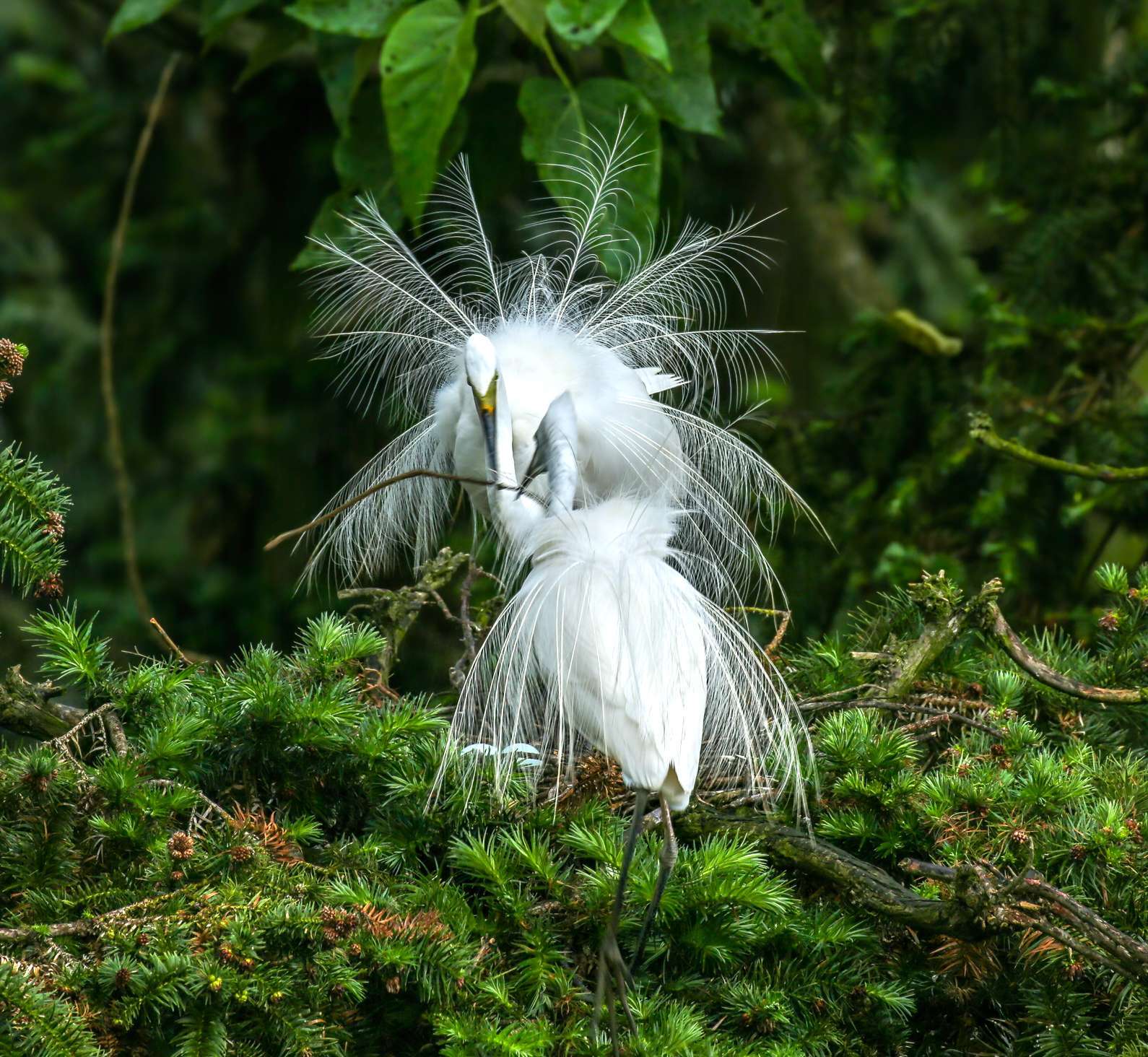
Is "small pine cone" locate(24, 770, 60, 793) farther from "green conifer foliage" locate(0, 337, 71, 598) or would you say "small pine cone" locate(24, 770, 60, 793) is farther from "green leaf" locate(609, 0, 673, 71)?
"green leaf" locate(609, 0, 673, 71)

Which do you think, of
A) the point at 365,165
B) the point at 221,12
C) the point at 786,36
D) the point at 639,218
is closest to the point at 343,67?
the point at 365,165

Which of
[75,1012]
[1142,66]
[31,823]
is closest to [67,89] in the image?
[1142,66]

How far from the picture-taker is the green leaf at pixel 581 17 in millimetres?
2180

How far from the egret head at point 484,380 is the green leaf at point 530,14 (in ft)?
1.80

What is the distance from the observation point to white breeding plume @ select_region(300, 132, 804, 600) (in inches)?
91.2

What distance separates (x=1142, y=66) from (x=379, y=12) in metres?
1.88

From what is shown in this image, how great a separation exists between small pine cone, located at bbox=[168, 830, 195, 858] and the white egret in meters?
0.46

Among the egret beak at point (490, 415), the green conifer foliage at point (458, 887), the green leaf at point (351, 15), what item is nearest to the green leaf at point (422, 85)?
the green leaf at point (351, 15)

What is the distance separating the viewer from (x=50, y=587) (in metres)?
1.35

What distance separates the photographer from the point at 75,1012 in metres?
1.21

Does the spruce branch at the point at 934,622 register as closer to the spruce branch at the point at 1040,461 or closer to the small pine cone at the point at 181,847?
the spruce branch at the point at 1040,461

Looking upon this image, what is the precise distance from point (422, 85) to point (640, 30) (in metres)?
0.39

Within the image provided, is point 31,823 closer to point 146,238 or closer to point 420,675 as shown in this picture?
point 420,675

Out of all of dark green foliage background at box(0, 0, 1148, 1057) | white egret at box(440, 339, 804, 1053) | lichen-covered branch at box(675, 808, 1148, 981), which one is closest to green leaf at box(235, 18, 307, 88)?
dark green foliage background at box(0, 0, 1148, 1057)
